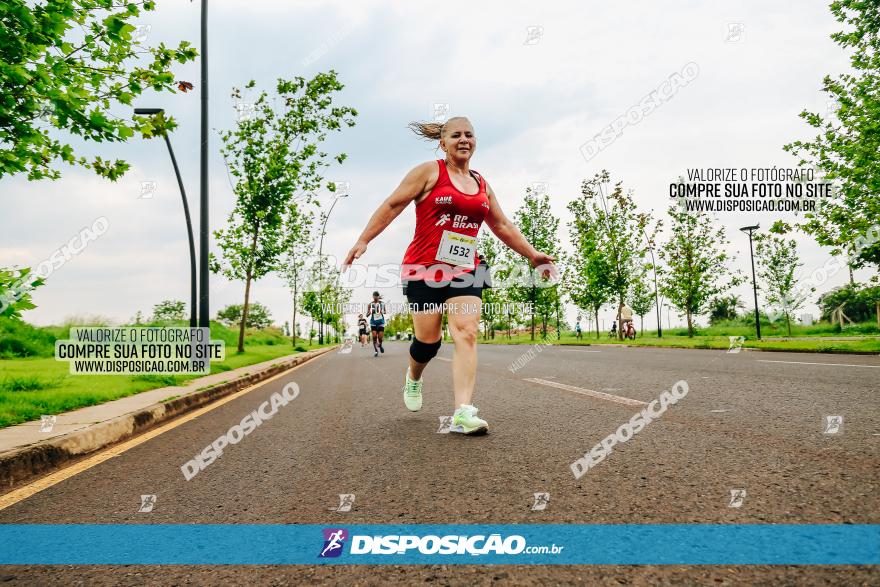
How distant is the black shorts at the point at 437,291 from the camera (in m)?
4.38

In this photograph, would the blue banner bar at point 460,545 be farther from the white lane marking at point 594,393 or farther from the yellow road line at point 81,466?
the white lane marking at point 594,393

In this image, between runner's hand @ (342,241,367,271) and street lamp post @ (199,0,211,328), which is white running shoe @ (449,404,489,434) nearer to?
runner's hand @ (342,241,367,271)

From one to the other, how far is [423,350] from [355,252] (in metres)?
1.10

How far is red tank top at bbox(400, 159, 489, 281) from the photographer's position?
4.29 m

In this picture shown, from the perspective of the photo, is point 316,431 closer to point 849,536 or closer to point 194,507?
point 194,507

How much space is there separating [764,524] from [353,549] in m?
1.59

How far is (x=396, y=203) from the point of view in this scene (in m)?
4.35

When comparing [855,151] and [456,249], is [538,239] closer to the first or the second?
[855,151]

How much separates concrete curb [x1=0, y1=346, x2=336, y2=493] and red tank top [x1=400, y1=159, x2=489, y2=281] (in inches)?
113

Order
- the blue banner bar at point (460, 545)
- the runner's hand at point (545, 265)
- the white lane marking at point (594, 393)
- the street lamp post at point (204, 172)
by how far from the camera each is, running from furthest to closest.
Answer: the street lamp post at point (204, 172) < the white lane marking at point (594, 393) < the runner's hand at point (545, 265) < the blue banner bar at point (460, 545)

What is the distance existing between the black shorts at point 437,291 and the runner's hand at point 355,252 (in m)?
0.48

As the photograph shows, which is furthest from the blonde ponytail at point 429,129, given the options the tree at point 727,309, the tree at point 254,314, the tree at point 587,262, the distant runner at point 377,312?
the tree at point 254,314

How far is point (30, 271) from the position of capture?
13.0 ft

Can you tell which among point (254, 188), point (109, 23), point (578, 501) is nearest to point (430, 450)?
point (578, 501)
